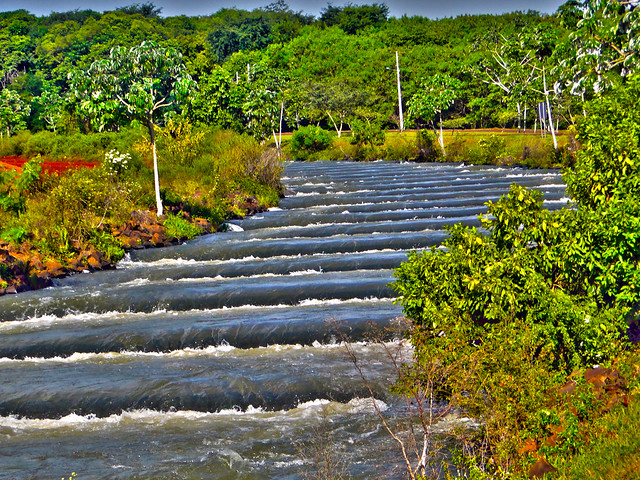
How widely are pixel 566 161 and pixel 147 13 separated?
162 m

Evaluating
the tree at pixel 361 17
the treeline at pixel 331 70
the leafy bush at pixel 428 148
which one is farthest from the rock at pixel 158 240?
the tree at pixel 361 17

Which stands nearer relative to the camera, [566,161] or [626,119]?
[626,119]

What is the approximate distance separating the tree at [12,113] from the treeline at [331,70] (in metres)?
0.18

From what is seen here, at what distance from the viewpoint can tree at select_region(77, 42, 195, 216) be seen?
84.2 ft

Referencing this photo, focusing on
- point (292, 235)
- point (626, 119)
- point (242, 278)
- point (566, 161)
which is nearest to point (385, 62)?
point (566, 161)

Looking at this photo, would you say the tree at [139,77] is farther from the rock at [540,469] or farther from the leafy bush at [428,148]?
the leafy bush at [428,148]

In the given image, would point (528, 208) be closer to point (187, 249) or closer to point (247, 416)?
point (247, 416)

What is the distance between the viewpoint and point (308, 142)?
80312 millimetres

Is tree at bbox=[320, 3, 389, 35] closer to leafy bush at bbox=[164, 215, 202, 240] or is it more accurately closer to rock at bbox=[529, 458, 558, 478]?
leafy bush at bbox=[164, 215, 202, 240]

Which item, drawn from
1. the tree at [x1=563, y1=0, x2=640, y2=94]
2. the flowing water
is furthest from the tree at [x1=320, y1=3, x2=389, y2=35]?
the flowing water

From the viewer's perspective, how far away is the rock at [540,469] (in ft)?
24.7

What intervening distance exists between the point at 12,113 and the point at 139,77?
45.5 meters

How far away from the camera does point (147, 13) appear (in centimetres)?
18562

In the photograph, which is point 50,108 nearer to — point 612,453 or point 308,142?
point 308,142
